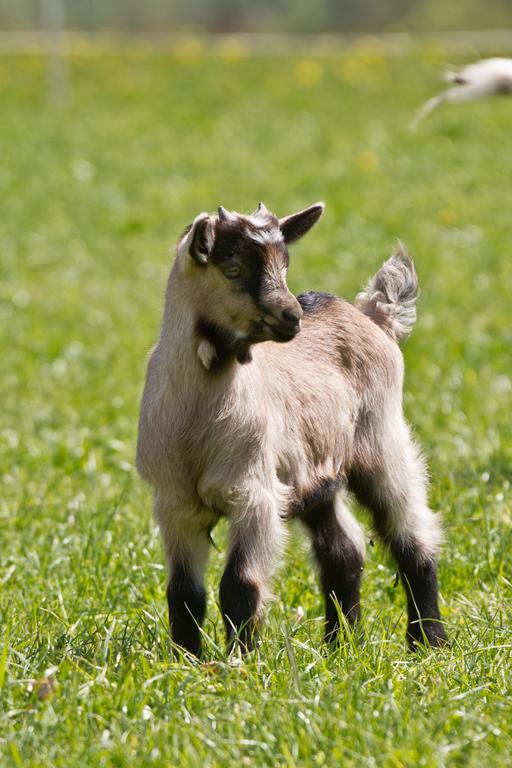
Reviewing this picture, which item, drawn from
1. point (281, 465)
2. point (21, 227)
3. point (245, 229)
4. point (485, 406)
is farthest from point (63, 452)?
point (21, 227)

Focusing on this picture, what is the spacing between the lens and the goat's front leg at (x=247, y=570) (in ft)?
11.9

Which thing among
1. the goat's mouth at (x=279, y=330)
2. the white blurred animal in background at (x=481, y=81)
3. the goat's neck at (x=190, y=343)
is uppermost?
the white blurred animal in background at (x=481, y=81)

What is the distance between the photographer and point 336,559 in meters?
4.33

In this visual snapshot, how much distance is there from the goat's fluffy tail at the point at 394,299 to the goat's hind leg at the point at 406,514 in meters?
0.37

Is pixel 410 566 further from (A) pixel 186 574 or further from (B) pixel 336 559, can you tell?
(A) pixel 186 574

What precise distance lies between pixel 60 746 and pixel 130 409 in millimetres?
4514

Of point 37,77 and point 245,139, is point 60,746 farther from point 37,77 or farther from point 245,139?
point 37,77

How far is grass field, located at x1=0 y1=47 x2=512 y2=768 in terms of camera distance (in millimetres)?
3232

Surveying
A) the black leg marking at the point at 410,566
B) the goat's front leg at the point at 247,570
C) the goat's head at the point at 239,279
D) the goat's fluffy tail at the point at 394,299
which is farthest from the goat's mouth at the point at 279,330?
the goat's fluffy tail at the point at 394,299

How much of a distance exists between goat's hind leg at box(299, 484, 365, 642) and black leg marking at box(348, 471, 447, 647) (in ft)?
0.30

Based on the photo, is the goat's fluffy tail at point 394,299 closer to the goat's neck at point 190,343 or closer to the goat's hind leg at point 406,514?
the goat's hind leg at point 406,514

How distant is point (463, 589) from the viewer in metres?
4.73

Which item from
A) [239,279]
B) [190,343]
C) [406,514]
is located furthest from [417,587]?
[239,279]

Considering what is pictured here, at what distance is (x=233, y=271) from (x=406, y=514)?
4.33ft
